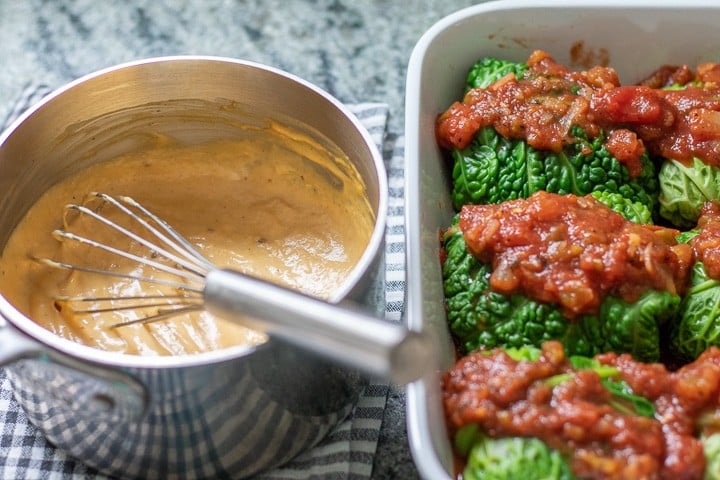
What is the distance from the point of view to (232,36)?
4.08 meters

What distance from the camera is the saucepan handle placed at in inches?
84.8

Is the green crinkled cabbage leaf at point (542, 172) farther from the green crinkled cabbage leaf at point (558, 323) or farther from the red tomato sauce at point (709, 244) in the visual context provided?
the green crinkled cabbage leaf at point (558, 323)

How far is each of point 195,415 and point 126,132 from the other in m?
1.15

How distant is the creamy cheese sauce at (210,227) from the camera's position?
2.69 metres

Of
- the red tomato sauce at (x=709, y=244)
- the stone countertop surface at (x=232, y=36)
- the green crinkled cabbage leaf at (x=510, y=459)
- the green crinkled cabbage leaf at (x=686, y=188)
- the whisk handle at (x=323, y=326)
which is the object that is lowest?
the green crinkled cabbage leaf at (x=510, y=459)

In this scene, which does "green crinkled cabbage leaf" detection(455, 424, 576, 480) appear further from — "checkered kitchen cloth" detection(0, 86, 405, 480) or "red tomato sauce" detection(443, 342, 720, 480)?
"checkered kitchen cloth" detection(0, 86, 405, 480)

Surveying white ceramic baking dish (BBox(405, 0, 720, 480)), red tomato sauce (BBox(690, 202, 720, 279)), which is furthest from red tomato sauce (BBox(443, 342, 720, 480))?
white ceramic baking dish (BBox(405, 0, 720, 480))

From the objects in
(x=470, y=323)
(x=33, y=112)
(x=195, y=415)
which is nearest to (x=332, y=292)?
(x=470, y=323)

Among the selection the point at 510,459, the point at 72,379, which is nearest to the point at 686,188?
the point at 510,459

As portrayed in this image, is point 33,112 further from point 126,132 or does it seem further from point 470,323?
point 470,323

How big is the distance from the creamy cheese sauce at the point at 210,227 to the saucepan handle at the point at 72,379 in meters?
0.33

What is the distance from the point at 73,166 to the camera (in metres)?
3.02

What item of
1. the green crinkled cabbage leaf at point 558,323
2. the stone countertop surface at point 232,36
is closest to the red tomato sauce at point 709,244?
the green crinkled cabbage leaf at point 558,323

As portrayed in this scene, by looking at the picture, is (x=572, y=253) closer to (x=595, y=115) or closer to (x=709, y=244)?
(x=709, y=244)
